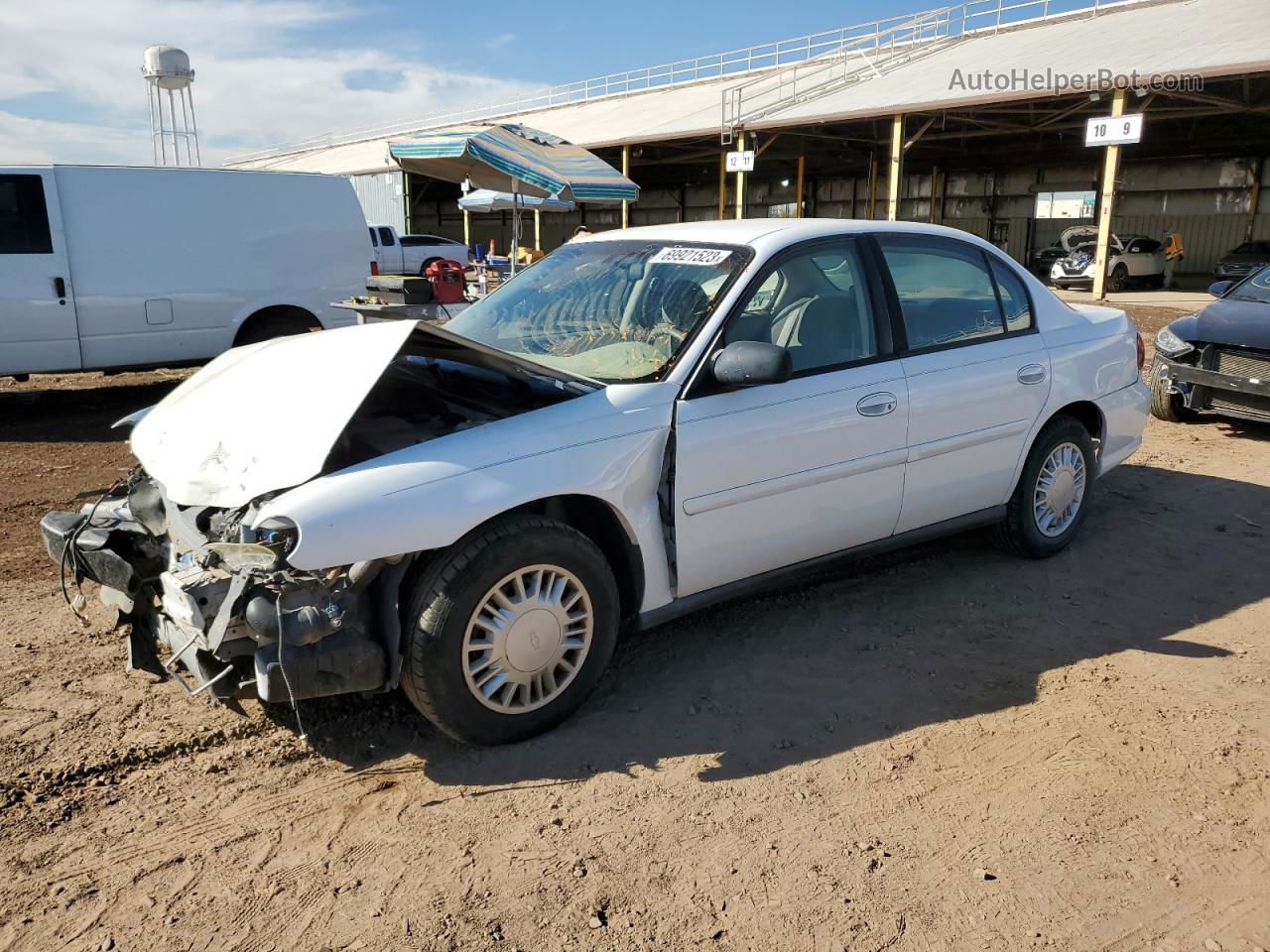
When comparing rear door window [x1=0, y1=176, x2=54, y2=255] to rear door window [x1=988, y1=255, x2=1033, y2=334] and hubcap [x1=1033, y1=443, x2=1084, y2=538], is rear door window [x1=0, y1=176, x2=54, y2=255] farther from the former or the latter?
hubcap [x1=1033, y1=443, x2=1084, y2=538]

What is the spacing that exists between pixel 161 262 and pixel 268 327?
1090 mm

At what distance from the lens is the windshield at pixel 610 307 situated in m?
3.67

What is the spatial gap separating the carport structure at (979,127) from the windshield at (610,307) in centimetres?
1797

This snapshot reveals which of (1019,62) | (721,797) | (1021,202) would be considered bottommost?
(721,797)

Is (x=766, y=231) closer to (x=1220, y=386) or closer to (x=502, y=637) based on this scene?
(x=502, y=637)

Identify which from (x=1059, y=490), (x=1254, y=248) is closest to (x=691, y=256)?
(x=1059, y=490)

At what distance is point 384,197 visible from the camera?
36.5 meters

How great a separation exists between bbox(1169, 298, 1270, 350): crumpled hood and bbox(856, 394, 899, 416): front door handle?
16.6ft

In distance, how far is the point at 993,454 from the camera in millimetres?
4477

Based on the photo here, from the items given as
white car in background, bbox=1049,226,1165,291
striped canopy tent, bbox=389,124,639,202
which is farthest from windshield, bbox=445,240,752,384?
white car in background, bbox=1049,226,1165,291

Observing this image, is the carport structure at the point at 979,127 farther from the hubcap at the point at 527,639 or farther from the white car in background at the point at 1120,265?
the hubcap at the point at 527,639

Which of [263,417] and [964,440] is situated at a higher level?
[263,417]

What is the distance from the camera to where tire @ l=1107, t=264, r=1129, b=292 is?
85.4ft

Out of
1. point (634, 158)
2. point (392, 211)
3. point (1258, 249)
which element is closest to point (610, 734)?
point (1258, 249)
